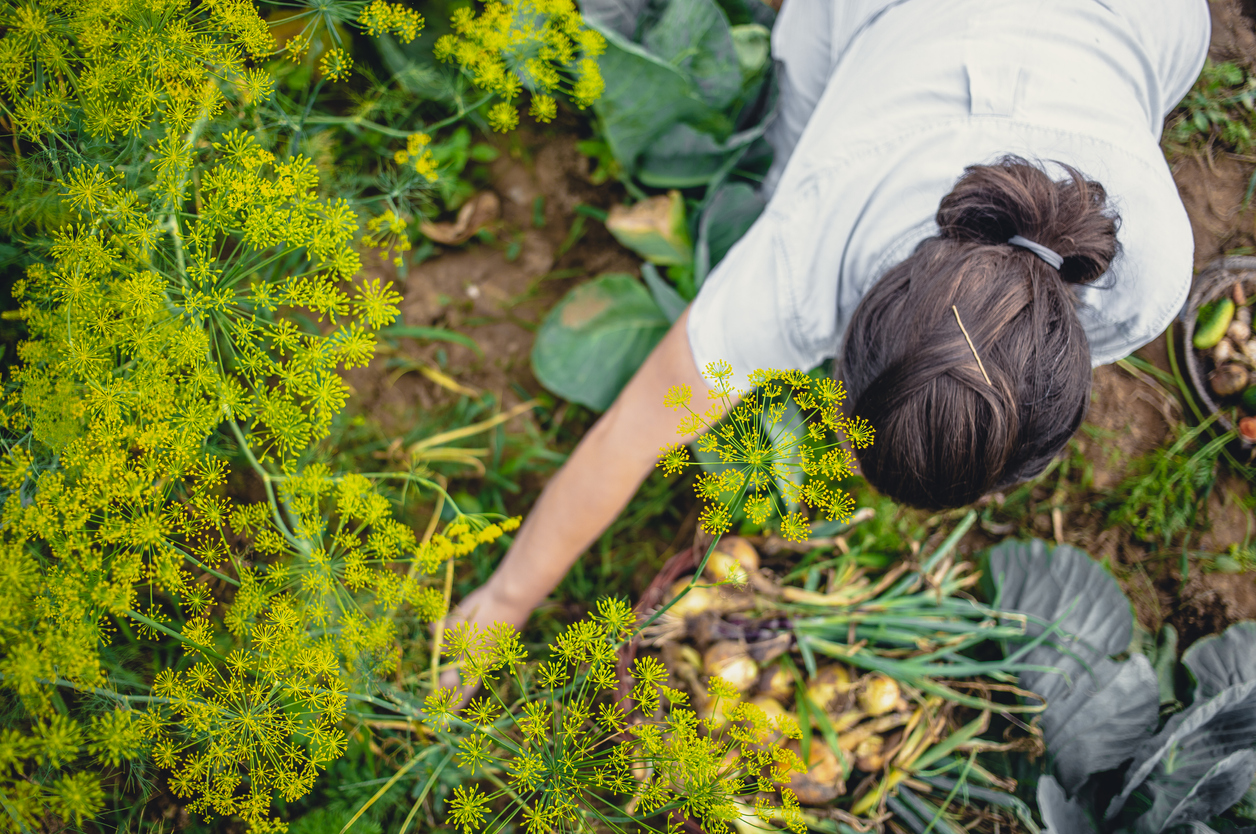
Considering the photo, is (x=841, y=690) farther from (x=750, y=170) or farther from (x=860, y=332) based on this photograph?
(x=750, y=170)

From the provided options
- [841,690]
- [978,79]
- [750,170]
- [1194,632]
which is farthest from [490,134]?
[1194,632]

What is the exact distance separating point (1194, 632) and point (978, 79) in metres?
1.45

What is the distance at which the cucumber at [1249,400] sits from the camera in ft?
5.09

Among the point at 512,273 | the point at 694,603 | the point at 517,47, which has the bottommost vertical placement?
the point at 694,603

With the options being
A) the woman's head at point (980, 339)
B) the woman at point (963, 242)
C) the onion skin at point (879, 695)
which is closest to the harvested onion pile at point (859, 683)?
the onion skin at point (879, 695)

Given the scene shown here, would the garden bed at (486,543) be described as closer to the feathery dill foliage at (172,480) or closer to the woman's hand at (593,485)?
the feathery dill foliage at (172,480)

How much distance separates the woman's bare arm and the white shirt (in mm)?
107

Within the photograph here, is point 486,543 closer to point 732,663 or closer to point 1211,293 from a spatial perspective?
point 732,663

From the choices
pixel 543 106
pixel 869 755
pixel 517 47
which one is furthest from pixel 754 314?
Answer: pixel 869 755

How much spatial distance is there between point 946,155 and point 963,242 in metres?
0.18

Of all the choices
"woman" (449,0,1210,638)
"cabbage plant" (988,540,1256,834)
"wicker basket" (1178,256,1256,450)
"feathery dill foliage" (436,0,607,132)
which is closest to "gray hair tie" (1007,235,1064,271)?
"woman" (449,0,1210,638)

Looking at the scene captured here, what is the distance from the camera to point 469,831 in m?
0.66

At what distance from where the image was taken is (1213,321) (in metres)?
1.59

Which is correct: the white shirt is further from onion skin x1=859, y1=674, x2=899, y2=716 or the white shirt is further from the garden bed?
onion skin x1=859, y1=674, x2=899, y2=716
